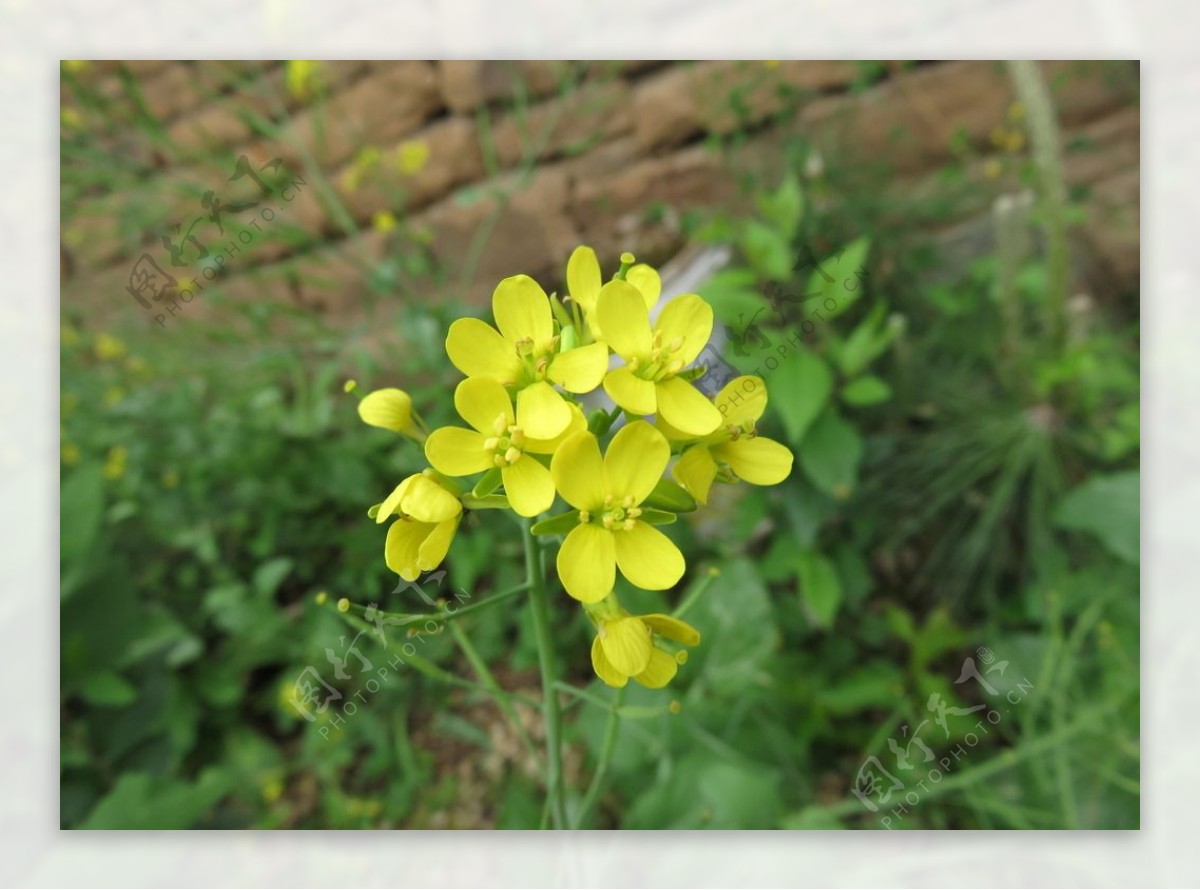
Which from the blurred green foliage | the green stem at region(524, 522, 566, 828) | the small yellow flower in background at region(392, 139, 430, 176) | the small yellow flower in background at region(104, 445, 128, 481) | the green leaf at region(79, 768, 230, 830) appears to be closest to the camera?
Result: the green stem at region(524, 522, 566, 828)

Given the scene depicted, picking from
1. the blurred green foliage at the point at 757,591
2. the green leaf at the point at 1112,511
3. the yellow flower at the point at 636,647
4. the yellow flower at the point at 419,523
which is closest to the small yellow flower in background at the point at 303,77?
the blurred green foliage at the point at 757,591

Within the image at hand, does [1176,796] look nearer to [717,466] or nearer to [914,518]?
[914,518]

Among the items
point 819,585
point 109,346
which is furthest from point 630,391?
point 109,346

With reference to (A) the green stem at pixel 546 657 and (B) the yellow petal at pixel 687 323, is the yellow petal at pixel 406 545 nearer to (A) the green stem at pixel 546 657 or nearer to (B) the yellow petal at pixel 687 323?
(A) the green stem at pixel 546 657

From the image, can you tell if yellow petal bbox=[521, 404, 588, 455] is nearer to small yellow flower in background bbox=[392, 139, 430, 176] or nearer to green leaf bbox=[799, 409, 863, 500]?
green leaf bbox=[799, 409, 863, 500]

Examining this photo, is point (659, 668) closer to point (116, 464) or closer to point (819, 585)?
point (819, 585)

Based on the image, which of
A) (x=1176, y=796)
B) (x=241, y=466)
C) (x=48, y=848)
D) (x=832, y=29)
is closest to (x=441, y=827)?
(x=48, y=848)

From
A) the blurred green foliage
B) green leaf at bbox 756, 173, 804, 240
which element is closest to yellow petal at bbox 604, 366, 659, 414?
the blurred green foliage
